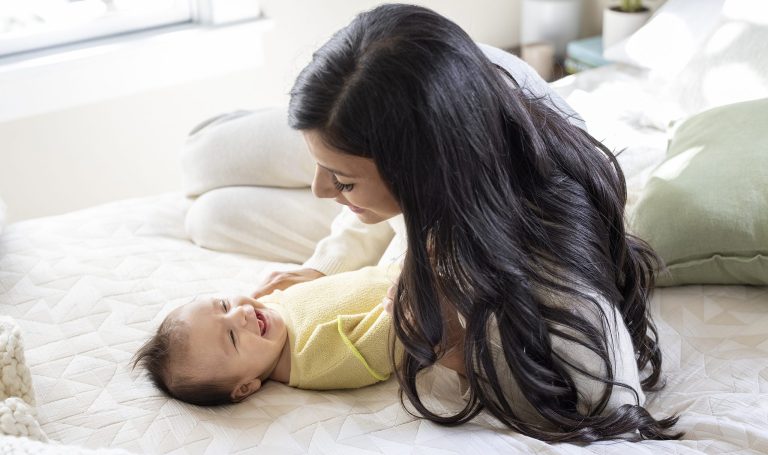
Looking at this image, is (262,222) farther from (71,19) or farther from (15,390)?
(71,19)

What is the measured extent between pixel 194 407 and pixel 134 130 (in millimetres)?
1641

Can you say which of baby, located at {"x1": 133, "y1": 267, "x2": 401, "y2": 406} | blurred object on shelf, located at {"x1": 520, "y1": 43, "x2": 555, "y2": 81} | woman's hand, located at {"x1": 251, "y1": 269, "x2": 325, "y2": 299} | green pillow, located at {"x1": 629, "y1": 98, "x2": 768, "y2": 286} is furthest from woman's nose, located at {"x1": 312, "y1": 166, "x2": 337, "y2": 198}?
blurred object on shelf, located at {"x1": 520, "y1": 43, "x2": 555, "y2": 81}

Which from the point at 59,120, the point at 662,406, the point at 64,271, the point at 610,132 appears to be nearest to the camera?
the point at 662,406

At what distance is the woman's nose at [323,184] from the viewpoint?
3.96ft

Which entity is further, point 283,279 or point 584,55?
point 584,55

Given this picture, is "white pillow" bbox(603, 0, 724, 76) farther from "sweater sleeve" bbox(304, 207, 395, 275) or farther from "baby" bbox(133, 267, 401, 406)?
"baby" bbox(133, 267, 401, 406)

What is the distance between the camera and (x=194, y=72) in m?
2.73

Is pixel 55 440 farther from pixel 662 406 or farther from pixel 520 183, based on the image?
pixel 662 406

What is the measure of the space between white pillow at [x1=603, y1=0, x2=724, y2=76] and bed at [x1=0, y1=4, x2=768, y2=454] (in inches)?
16.7

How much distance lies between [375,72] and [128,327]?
0.69 meters

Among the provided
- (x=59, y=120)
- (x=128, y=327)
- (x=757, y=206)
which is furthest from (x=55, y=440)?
(x=59, y=120)

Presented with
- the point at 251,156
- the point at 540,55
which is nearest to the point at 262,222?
the point at 251,156

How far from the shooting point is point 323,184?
1.21m

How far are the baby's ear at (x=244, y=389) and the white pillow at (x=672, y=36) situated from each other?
1343 millimetres
